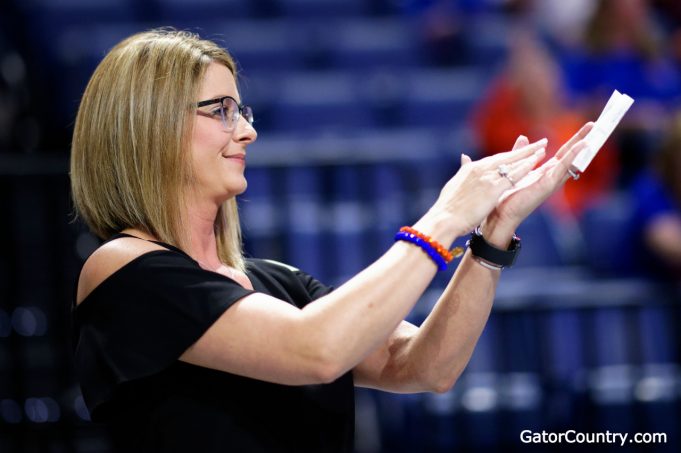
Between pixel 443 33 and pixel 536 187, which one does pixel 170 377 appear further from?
pixel 443 33

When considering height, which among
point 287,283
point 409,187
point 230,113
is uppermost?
point 230,113

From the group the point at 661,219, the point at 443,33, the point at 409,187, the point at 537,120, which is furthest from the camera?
the point at 443,33

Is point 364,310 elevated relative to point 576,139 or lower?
lower

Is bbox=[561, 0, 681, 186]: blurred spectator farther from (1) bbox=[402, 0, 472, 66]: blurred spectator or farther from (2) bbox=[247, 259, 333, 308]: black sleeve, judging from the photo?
(2) bbox=[247, 259, 333, 308]: black sleeve

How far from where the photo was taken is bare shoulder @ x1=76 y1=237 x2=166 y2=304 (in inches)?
67.7

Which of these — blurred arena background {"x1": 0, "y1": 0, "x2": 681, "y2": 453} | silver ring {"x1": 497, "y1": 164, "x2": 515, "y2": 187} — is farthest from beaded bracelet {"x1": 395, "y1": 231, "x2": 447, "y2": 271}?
blurred arena background {"x1": 0, "y1": 0, "x2": 681, "y2": 453}

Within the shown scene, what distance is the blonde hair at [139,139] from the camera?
178 cm

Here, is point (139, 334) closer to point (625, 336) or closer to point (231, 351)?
point (231, 351)

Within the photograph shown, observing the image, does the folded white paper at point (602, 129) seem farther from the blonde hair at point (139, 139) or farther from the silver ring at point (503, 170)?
the blonde hair at point (139, 139)

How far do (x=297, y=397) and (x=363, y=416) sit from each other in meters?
1.84

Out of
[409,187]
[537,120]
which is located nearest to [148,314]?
[409,187]

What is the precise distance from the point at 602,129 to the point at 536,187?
6.2 inches

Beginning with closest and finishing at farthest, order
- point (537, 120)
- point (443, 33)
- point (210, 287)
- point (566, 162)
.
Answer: point (210, 287) → point (566, 162) → point (537, 120) → point (443, 33)

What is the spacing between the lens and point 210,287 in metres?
1.69
